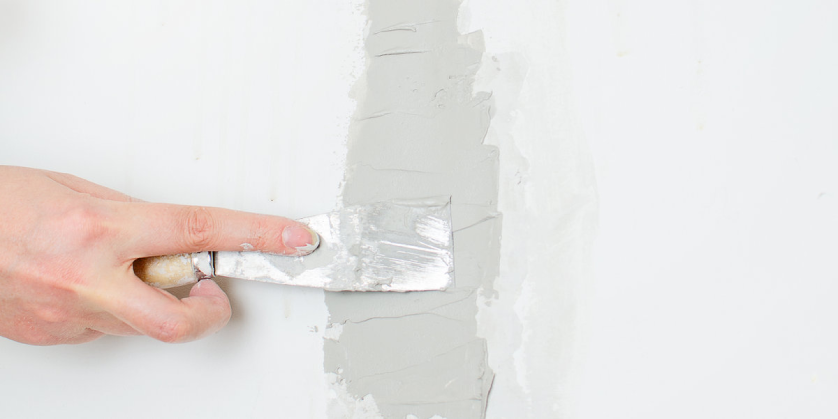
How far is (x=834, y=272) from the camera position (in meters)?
0.95

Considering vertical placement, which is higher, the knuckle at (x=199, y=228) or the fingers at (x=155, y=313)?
the knuckle at (x=199, y=228)

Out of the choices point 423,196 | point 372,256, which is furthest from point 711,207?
point 372,256

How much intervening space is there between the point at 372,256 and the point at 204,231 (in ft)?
1.03

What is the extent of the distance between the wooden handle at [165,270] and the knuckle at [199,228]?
71 millimetres

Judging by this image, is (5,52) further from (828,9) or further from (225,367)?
(828,9)

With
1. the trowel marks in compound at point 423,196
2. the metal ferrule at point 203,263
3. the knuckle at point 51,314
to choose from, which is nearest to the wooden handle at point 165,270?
the metal ferrule at point 203,263

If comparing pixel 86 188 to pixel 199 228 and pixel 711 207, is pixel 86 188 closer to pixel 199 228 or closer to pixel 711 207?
pixel 199 228

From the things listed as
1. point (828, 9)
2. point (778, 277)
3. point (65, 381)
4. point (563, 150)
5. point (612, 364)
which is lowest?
point (65, 381)

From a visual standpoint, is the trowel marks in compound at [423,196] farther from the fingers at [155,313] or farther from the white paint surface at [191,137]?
the fingers at [155,313]

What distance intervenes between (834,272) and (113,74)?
157 centimetres

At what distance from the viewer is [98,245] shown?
88cm

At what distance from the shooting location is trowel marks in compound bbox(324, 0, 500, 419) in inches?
39.9

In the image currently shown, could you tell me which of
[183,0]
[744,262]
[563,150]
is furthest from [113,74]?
[744,262]

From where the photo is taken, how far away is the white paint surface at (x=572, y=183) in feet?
3.17
